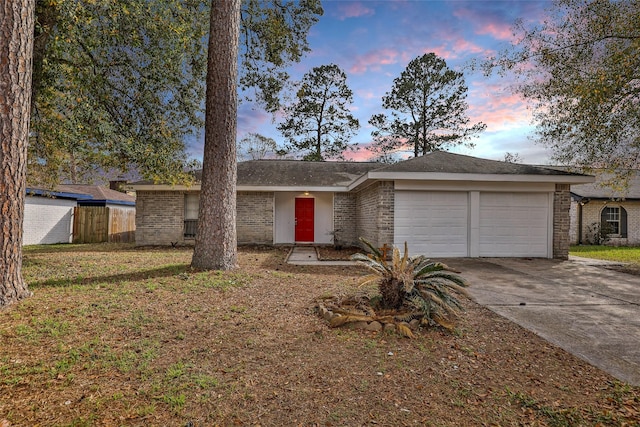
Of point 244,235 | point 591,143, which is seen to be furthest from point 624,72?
point 244,235

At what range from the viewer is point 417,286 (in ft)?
12.8

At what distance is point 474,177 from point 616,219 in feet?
42.0

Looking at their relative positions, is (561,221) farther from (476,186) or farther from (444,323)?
(444,323)

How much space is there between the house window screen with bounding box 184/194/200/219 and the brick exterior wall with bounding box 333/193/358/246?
227 inches

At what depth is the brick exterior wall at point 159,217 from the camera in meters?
12.7

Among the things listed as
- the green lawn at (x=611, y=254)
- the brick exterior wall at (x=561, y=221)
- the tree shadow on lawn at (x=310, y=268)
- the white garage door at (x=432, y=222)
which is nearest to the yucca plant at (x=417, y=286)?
the tree shadow on lawn at (x=310, y=268)

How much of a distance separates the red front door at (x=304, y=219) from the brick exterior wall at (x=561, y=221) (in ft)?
29.0

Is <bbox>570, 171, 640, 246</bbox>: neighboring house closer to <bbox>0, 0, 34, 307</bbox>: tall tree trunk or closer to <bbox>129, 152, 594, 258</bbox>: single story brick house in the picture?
<bbox>129, 152, 594, 258</bbox>: single story brick house

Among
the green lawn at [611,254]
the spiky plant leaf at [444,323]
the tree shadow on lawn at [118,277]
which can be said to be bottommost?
the tree shadow on lawn at [118,277]

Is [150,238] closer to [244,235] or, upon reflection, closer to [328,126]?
[244,235]

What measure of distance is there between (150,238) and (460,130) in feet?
71.5

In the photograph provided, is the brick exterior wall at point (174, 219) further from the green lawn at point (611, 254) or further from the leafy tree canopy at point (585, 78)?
the green lawn at point (611, 254)

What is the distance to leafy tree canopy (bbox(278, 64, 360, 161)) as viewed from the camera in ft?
78.4

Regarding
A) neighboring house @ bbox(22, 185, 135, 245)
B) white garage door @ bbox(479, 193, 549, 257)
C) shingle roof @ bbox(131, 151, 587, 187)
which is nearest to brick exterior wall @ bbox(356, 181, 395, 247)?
shingle roof @ bbox(131, 151, 587, 187)
